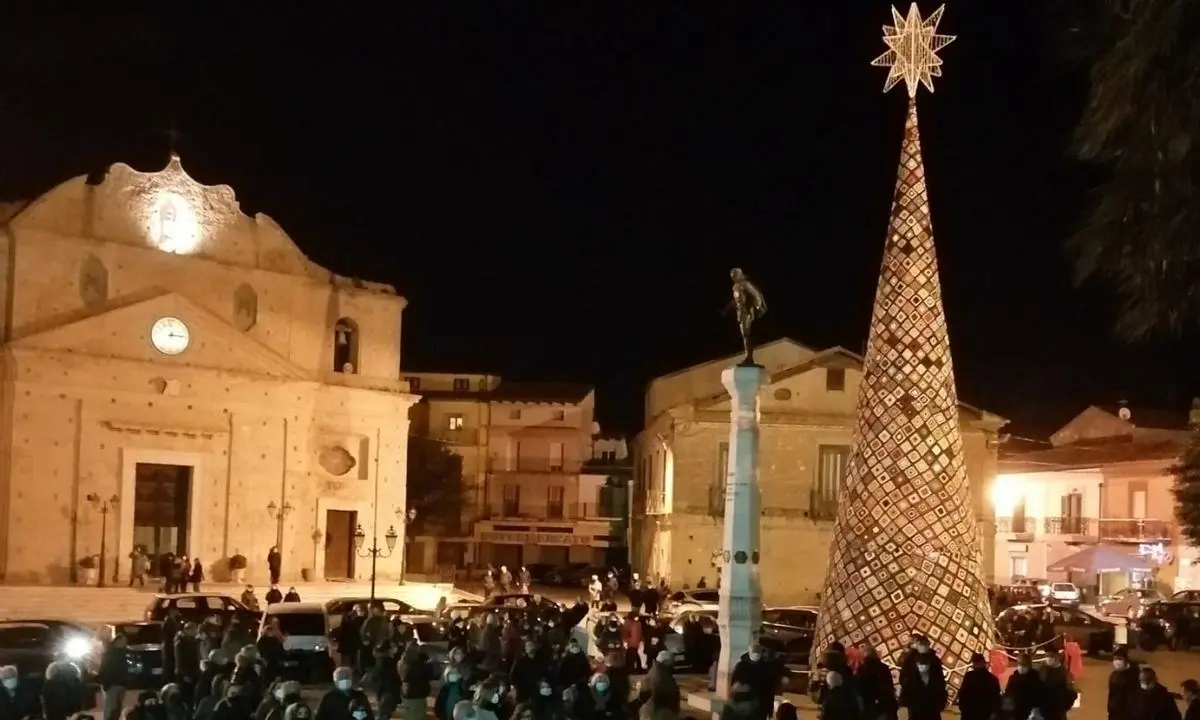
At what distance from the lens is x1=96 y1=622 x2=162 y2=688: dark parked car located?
19.8 metres

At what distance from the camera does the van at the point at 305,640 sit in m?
20.9

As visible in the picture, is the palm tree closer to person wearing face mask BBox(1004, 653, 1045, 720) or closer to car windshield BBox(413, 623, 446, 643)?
person wearing face mask BBox(1004, 653, 1045, 720)

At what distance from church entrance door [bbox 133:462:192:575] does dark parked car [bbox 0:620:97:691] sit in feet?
59.7

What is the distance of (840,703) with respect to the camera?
41.4 ft

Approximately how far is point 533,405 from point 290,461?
21.6 m

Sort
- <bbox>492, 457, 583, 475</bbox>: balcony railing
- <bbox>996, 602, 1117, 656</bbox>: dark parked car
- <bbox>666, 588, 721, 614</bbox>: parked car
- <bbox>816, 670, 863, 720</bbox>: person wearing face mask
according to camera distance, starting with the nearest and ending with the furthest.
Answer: <bbox>816, 670, 863, 720</bbox>: person wearing face mask, <bbox>996, 602, 1117, 656</bbox>: dark parked car, <bbox>666, 588, 721, 614</bbox>: parked car, <bbox>492, 457, 583, 475</bbox>: balcony railing

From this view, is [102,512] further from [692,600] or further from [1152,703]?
[1152,703]

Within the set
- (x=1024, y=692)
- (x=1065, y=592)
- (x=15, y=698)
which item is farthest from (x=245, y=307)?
(x=1024, y=692)

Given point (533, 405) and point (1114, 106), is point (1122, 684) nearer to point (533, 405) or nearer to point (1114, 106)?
point (1114, 106)

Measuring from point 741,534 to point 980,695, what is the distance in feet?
14.7

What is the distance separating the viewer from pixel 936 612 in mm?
15898

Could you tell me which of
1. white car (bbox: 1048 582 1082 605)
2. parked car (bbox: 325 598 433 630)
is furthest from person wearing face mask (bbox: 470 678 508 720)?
white car (bbox: 1048 582 1082 605)

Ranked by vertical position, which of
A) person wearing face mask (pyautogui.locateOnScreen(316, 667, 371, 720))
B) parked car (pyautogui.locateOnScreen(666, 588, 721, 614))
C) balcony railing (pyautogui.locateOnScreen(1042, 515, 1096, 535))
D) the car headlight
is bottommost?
parked car (pyautogui.locateOnScreen(666, 588, 721, 614))

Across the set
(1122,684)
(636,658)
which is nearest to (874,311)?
(1122,684)
